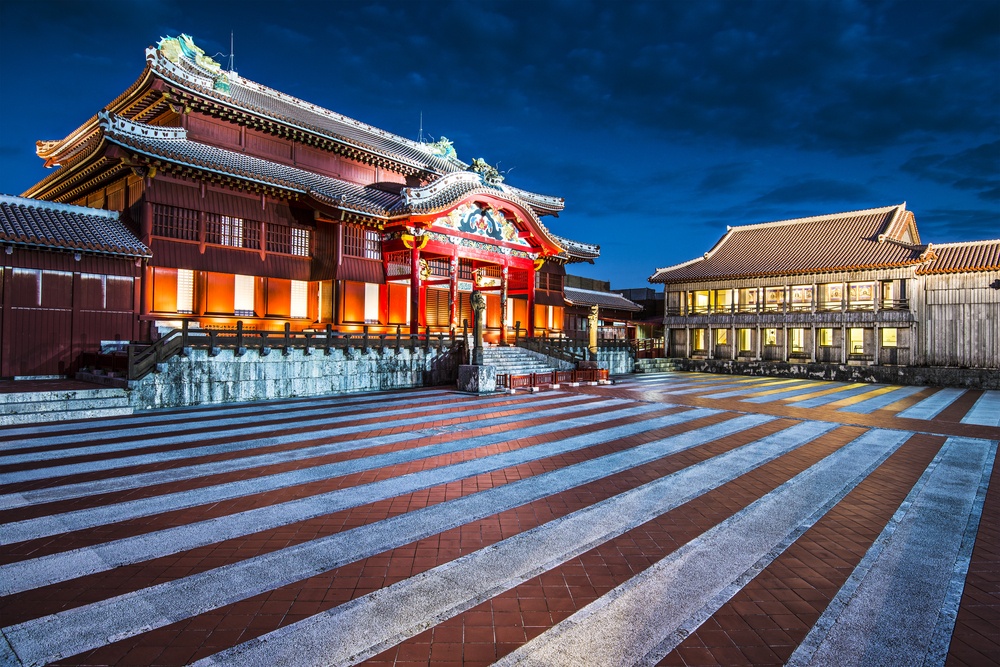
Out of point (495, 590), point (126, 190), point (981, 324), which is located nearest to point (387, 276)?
point (126, 190)

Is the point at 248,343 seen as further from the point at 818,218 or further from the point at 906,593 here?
the point at 818,218

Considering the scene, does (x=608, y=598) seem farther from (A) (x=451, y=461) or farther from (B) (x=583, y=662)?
(A) (x=451, y=461)

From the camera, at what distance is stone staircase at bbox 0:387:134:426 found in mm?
11039

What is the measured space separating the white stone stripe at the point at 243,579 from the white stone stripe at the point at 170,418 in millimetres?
7253

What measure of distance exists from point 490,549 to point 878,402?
18864mm

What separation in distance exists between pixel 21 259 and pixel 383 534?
16182mm

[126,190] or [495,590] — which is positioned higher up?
[126,190]

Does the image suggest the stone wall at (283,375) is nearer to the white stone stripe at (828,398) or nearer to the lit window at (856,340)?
the white stone stripe at (828,398)

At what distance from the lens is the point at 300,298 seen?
21578mm

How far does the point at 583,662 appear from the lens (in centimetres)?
335

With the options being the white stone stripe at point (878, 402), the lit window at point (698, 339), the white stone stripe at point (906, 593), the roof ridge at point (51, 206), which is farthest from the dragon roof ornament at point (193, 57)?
the lit window at point (698, 339)

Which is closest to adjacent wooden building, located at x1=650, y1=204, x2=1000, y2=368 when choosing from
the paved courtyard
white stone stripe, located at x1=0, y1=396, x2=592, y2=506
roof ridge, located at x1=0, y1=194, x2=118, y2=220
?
the paved courtyard

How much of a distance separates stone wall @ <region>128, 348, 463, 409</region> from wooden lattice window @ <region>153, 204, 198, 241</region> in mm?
5829

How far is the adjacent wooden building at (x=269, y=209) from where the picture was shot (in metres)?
17.4
